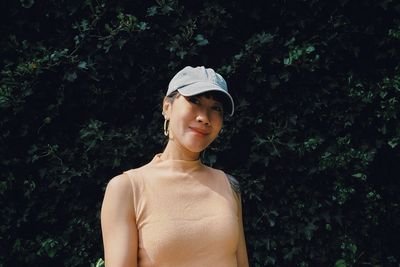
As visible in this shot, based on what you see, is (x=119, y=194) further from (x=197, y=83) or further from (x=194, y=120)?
(x=197, y=83)

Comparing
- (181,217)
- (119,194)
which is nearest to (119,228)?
(119,194)

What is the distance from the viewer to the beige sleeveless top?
1.73 meters

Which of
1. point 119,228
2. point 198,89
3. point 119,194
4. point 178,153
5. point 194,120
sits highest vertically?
point 198,89

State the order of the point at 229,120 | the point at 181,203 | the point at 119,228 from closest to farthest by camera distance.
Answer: the point at 119,228, the point at 181,203, the point at 229,120

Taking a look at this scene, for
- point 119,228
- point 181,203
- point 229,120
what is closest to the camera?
point 119,228

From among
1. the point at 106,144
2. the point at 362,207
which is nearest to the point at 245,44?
the point at 106,144

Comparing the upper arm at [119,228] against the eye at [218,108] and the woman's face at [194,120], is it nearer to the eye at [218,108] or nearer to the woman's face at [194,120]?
the woman's face at [194,120]

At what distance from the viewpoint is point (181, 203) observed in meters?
1.82

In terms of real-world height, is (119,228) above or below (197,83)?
below

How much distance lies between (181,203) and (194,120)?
32 centimetres

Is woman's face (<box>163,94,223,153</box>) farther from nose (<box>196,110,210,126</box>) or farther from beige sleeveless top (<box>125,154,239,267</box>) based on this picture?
beige sleeveless top (<box>125,154,239,267</box>)

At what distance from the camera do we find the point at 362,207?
3006mm

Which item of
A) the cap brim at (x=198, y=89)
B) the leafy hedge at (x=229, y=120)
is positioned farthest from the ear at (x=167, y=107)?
the leafy hedge at (x=229, y=120)

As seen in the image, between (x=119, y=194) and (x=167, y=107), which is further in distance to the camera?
(x=167, y=107)
